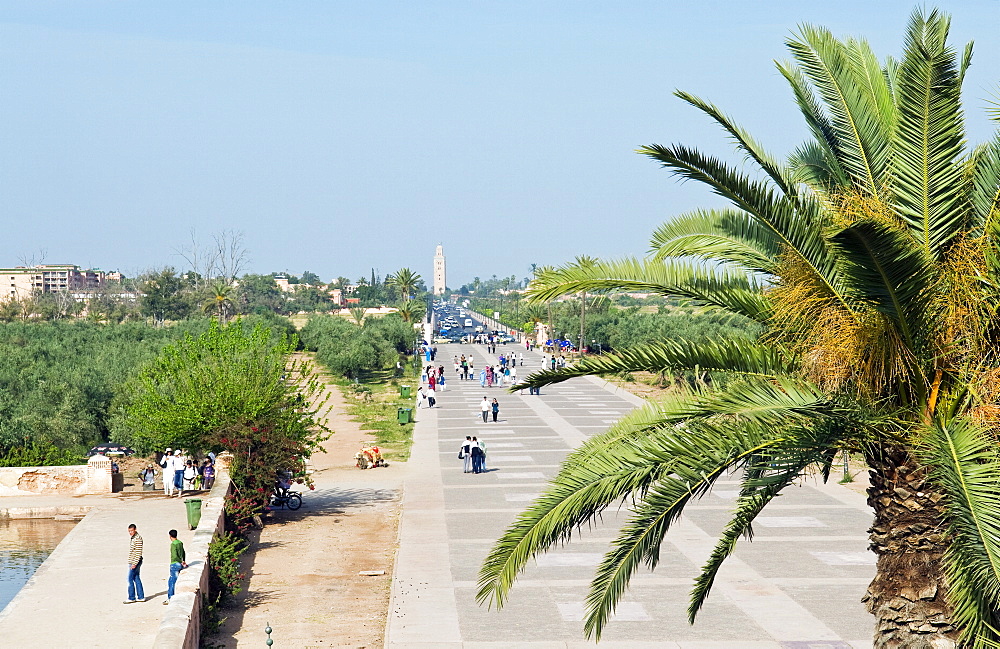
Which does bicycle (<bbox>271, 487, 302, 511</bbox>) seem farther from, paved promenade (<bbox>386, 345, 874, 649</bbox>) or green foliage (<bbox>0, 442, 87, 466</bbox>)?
green foliage (<bbox>0, 442, 87, 466</bbox>)

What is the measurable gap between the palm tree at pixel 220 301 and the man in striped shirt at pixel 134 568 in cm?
7482

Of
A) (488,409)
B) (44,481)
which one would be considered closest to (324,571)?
(44,481)

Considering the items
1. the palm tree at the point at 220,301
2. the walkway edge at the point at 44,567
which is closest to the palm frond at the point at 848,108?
the walkway edge at the point at 44,567

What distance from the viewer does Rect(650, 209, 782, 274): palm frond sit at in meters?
8.97

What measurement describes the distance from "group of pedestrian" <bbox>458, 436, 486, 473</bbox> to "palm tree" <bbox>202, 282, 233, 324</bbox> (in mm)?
62839

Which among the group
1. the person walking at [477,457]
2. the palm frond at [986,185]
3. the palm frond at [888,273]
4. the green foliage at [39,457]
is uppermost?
the palm frond at [986,185]

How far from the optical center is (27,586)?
16844 millimetres

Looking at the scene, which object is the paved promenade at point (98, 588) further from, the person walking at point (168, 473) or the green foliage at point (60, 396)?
the green foliage at point (60, 396)

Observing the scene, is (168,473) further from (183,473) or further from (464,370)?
(464,370)

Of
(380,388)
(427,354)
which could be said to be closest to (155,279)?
(427,354)

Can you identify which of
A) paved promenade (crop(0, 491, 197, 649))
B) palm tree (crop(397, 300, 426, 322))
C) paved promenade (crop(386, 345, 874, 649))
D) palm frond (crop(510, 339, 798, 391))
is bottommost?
paved promenade (crop(386, 345, 874, 649))

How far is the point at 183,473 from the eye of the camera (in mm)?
24781

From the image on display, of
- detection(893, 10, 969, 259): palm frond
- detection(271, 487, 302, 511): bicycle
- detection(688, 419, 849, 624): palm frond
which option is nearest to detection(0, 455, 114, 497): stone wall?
detection(271, 487, 302, 511): bicycle

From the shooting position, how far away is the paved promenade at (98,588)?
14180 mm
